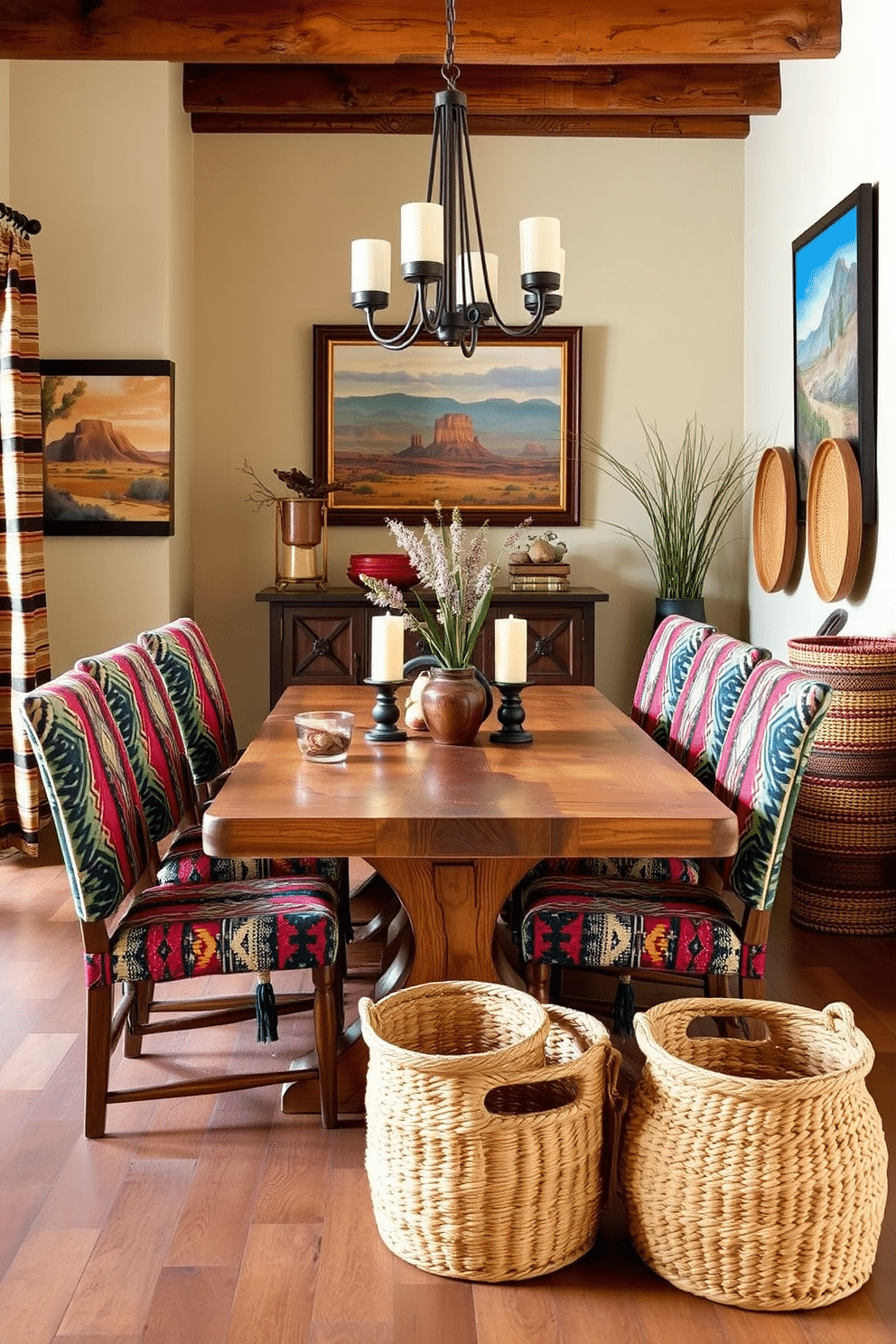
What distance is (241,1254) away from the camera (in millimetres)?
2102

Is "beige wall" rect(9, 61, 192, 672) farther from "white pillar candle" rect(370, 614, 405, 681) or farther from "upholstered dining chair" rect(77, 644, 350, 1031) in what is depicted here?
"white pillar candle" rect(370, 614, 405, 681)

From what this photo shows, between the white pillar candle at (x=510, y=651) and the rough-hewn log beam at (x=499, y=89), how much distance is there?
3.08m

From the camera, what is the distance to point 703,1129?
1957mm

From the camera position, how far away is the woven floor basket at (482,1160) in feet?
6.47

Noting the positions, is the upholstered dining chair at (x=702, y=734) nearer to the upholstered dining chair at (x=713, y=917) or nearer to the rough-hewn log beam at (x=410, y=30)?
the upholstered dining chair at (x=713, y=917)

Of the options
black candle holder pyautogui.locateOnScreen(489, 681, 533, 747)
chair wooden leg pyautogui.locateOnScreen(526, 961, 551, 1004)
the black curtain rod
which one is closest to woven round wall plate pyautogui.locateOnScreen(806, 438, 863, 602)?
black candle holder pyautogui.locateOnScreen(489, 681, 533, 747)

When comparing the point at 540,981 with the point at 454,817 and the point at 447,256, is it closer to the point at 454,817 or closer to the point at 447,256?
the point at 454,817

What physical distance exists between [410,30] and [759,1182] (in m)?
3.74

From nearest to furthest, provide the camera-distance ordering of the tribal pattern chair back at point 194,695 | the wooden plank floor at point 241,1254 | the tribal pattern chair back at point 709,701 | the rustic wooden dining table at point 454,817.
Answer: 1. the wooden plank floor at point 241,1254
2. the rustic wooden dining table at point 454,817
3. the tribal pattern chair back at point 709,701
4. the tribal pattern chair back at point 194,695

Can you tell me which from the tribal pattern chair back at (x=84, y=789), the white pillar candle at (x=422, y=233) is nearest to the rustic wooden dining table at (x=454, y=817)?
the tribal pattern chair back at (x=84, y=789)

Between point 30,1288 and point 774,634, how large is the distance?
3.95m

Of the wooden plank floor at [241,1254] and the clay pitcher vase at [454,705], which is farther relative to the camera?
the clay pitcher vase at [454,705]

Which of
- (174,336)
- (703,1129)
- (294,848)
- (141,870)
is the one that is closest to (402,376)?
(174,336)

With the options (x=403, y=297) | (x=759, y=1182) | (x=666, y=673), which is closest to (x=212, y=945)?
(x=759, y=1182)
